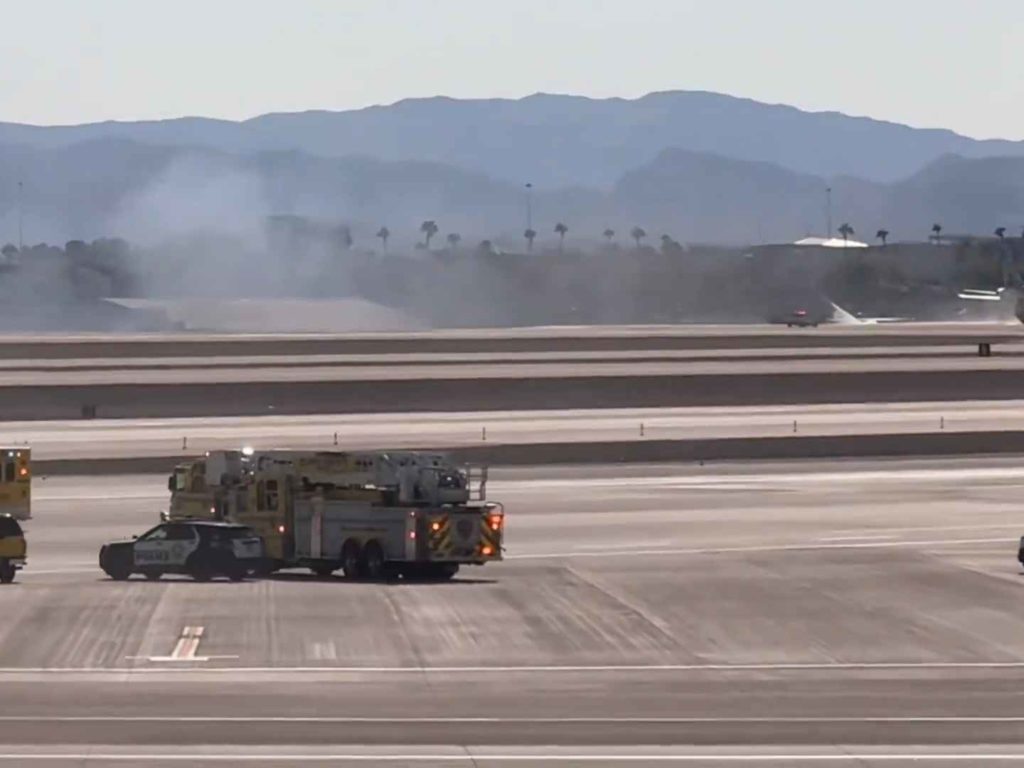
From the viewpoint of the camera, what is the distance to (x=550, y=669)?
26953 millimetres

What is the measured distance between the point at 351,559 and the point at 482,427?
40.7 meters

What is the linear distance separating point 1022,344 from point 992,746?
123 m

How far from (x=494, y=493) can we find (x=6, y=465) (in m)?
13.4

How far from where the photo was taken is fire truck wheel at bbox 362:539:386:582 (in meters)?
38.0

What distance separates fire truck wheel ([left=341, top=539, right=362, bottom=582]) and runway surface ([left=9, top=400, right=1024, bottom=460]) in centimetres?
2770

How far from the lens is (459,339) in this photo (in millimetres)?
147000

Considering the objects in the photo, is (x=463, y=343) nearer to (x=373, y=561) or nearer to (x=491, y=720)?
(x=373, y=561)

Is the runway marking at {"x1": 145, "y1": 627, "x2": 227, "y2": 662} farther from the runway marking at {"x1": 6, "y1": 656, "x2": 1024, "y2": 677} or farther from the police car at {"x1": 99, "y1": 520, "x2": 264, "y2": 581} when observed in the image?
the police car at {"x1": 99, "y1": 520, "x2": 264, "y2": 581}

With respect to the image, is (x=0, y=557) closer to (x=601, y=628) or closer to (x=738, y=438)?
(x=601, y=628)

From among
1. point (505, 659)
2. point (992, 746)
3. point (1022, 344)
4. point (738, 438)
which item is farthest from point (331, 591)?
point (1022, 344)

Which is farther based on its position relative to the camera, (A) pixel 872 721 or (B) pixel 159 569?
(B) pixel 159 569

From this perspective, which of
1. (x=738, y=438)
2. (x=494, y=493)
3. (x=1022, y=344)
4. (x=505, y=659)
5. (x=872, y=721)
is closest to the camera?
(x=872, y=721)

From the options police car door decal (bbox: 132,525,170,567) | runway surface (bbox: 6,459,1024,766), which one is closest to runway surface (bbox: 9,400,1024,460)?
runway surface (bbox: 6,459,1024,766)

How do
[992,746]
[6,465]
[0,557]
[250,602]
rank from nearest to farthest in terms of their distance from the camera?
[992,746]
[250,602]
[0,557]
[6,465]
